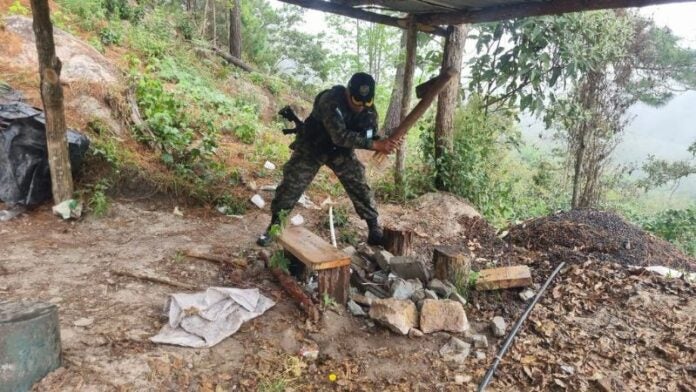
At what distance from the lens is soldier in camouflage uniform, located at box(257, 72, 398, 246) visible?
3.83 m

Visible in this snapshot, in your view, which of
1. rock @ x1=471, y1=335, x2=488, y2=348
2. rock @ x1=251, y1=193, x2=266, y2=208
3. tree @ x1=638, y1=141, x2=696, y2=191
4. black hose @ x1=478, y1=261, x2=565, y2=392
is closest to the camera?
black hose @ x1=478, y1=261, x2=565, y2=392

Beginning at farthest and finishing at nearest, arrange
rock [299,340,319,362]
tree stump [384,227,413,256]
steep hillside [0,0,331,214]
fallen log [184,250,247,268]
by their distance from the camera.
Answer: steep hillside [0,0,331,214], tree stump [384,227,413,256], fallen log [184,250,247,268], rock [299,340,319,362]

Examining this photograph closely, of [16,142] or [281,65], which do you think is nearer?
[16,142]

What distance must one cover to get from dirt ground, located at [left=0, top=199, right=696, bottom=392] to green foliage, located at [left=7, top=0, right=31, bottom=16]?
15.9ft

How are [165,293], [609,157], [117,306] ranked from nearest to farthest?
[117,306] → [165,293] → [609,157]

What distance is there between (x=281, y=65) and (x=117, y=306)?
12.8 meters

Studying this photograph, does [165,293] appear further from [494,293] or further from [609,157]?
[609,157]

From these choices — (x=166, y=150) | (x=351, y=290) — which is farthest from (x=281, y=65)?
(x=351, y=290)

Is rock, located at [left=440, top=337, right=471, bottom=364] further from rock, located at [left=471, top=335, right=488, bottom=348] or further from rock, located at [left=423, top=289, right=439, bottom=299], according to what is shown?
rock, located at [left=423, top=289, right=439, bottom=299]

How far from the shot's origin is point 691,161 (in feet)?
32.8

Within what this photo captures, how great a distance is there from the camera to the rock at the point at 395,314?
311 centimetres

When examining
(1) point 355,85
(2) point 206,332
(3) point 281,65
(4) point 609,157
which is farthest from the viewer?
(3) point 281,65

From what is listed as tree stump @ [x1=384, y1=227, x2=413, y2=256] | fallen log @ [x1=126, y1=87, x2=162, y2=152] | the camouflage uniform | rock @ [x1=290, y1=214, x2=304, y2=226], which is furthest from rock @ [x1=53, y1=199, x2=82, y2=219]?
tree stump @ [x1=384, y1=227, x2=413, y2=256]

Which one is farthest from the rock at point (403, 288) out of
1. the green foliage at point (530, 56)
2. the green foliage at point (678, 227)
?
the green foliage at point (678, 227)
